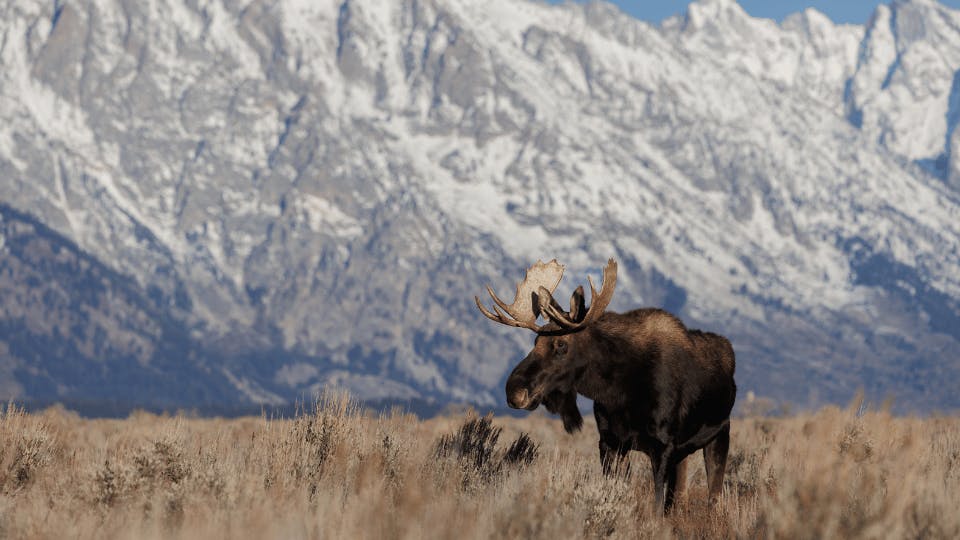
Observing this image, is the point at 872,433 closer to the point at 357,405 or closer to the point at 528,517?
the point at 357,405

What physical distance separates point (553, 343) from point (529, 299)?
64 centimetres

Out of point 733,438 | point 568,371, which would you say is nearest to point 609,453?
point 568,371

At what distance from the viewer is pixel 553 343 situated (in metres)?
12.8

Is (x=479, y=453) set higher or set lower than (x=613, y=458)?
lower

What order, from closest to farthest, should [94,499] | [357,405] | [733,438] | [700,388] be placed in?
[94,499], [700,388], [357,405], [733,438]

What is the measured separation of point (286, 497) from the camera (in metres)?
10.4

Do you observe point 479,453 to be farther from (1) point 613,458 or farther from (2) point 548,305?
(2) point 548,305

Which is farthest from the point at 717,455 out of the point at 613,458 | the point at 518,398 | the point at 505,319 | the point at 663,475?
the point at 505,319

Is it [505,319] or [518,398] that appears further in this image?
[505,319]

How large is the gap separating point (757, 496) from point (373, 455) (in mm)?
3639

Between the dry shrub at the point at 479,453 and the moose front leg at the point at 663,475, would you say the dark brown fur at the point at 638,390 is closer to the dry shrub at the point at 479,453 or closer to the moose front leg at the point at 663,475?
the moose front leg at the point at 663,475

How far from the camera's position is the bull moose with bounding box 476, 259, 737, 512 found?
1254 centimetres

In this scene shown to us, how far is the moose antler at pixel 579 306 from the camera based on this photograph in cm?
1245

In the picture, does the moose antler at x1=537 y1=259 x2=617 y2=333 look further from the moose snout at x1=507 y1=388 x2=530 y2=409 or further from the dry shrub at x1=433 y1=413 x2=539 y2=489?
the dry shrub at x1=433 y1=413 x2=539 y2=489
